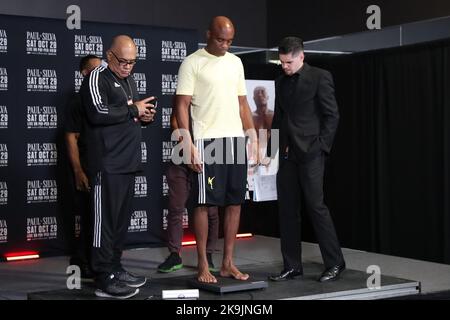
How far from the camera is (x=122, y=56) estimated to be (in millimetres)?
4512

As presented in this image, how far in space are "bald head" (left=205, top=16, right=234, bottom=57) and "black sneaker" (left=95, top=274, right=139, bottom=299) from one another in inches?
57.2

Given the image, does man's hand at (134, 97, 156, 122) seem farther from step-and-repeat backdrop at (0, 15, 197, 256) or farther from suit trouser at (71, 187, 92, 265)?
step-and-repeat backdrop at (0, 15, 197, 256)

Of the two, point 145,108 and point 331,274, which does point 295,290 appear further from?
point 145,108

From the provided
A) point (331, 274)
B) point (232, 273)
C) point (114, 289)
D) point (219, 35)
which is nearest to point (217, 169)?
point (232, 273)

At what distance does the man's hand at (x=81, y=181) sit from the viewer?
17.4 feet

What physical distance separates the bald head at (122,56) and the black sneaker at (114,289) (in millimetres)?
1186

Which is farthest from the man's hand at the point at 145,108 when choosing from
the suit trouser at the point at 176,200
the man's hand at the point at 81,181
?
the suit trouser at the point at 176,200

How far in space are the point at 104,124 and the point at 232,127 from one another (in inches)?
29.9

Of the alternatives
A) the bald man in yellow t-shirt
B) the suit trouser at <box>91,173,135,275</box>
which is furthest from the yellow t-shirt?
the suit trouser at <box>91,173,135,275</box>

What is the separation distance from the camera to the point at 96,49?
6758 mm

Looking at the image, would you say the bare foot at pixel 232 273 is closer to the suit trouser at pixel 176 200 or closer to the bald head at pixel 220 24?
the suit trouser at pixel 176 200
